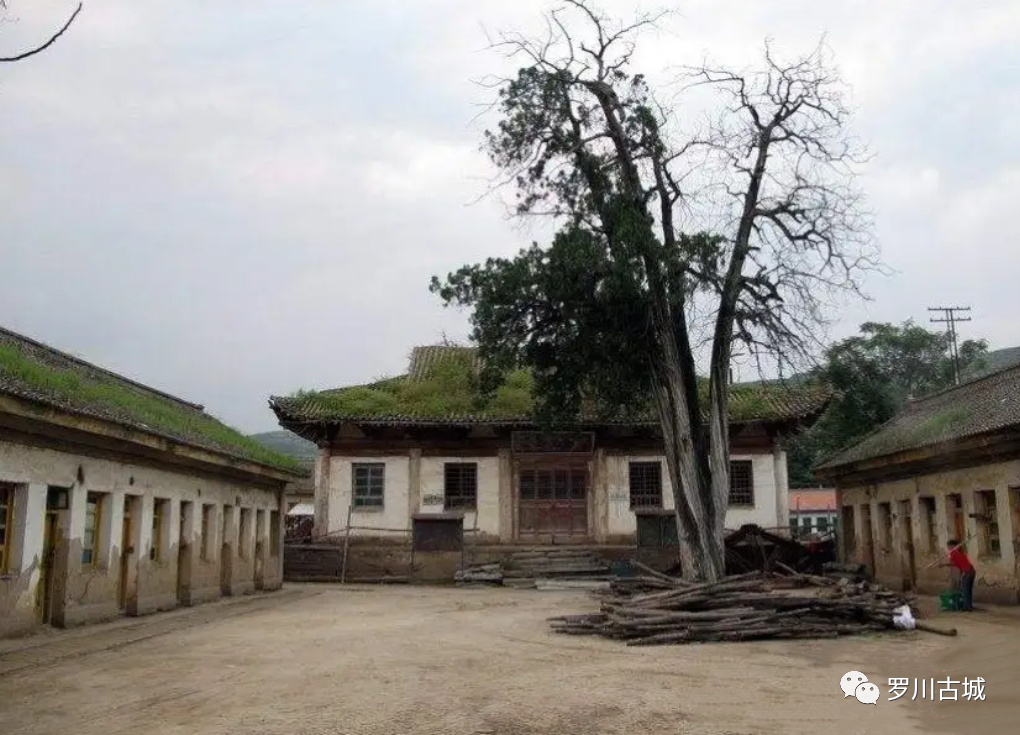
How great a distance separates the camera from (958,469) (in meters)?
16.8

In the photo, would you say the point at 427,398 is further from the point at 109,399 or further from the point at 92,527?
the point at 92,527

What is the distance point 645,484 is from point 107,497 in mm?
16415

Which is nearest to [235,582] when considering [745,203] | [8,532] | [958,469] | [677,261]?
[8,532]

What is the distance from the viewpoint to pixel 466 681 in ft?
29.3

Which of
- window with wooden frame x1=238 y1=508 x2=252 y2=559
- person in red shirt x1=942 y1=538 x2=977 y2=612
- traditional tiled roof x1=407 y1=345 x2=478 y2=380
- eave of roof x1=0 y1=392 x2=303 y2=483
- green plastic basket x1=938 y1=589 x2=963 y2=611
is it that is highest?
traditional tiled roof x1=407 y1=345 x2=478 y2=380

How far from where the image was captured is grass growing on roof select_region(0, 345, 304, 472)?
12438mm

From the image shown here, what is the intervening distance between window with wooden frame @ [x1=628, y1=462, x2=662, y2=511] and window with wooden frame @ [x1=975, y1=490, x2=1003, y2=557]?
37.6 ft

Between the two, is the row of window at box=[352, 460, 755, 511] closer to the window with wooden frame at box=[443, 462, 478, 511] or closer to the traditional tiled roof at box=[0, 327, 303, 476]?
the window with wooden frame at box=[443, 462, 478, 511]

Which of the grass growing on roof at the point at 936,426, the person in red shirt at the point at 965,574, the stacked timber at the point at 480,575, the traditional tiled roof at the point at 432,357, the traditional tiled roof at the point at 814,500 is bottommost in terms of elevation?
the stacked timber at the point at 480,575

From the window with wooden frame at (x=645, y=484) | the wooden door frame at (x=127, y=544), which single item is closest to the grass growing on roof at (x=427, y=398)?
the window with wooden frame at (x=645, y=484)

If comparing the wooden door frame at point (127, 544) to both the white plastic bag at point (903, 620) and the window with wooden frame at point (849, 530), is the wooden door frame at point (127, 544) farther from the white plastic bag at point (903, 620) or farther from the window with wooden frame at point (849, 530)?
the window with wooden frame at point (849, 530)

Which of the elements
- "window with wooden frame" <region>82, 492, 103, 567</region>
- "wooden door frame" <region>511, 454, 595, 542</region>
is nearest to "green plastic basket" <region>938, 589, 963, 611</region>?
"wooden door frame" <region>511, 454, 595, 542</region>

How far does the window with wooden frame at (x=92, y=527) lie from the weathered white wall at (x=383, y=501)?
12.7 meters

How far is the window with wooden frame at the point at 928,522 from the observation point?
18.1 m
